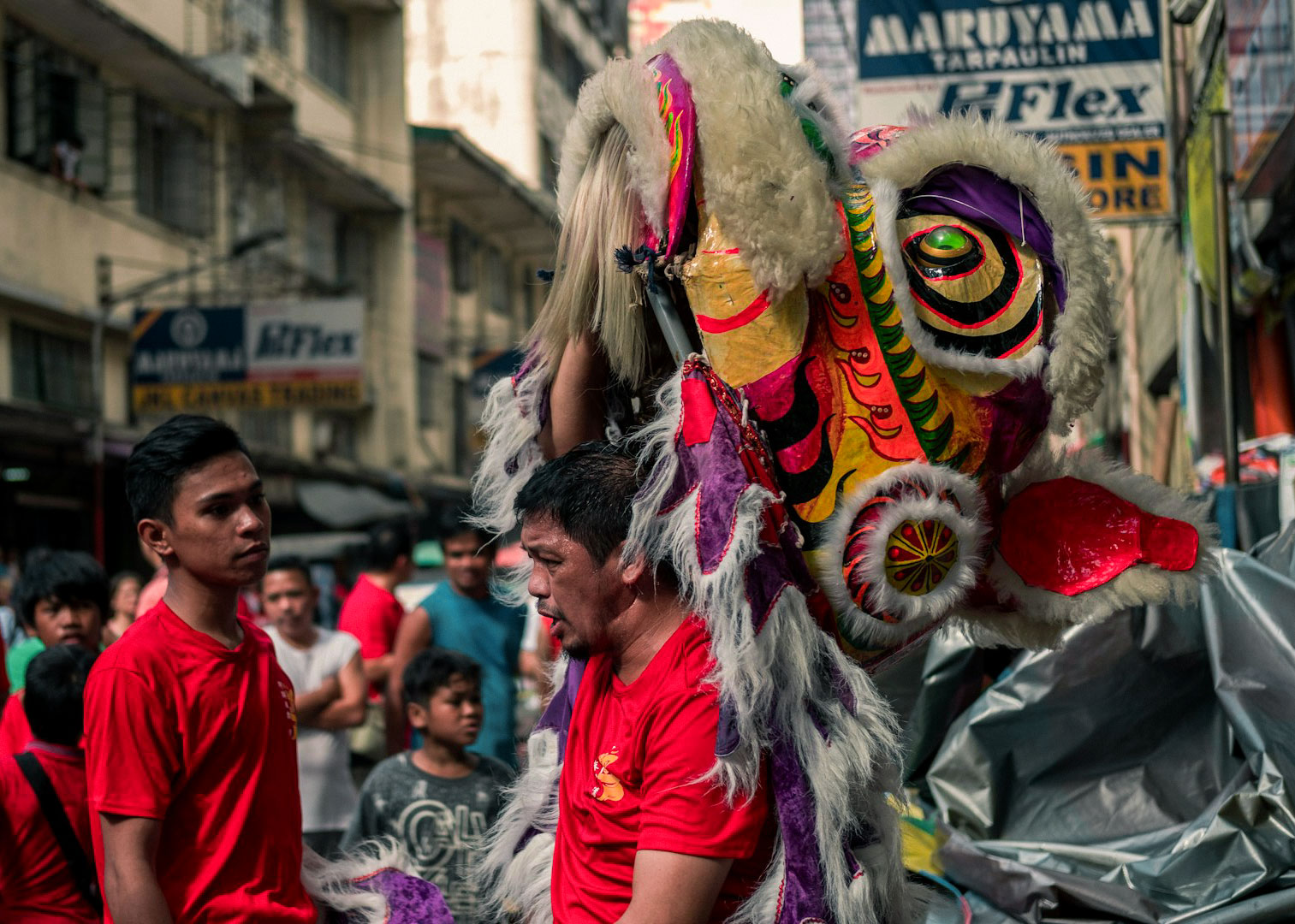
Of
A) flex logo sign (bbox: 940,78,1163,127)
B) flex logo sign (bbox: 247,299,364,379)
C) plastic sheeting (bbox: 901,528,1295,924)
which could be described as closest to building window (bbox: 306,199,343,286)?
flex logo sign (bbox: 247,299,364,379)

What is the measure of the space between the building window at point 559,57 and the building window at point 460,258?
Result: 4.81 meters

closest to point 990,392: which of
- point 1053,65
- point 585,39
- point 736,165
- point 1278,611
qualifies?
point 736,165

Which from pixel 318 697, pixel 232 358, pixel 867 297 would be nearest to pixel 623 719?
pixel 867 297

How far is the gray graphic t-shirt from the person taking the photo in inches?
165

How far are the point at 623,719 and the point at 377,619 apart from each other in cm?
433

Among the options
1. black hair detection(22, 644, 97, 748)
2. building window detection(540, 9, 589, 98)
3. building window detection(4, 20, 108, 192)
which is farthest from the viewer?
building window detection(540, 9, 589, 98)

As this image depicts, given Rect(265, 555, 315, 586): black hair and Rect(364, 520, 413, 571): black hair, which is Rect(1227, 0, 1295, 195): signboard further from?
Rect(265, 555, 315, 586): black hair

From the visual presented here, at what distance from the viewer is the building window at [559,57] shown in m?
32.3

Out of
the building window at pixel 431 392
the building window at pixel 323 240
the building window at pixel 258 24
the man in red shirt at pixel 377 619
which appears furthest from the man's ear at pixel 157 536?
the building window at pixel 431 392

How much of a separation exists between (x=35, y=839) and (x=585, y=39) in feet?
114

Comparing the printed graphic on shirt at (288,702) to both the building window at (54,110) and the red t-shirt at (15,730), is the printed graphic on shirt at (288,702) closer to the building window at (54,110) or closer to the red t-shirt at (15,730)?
the red t-shirt at (15,730)

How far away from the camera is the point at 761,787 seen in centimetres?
192

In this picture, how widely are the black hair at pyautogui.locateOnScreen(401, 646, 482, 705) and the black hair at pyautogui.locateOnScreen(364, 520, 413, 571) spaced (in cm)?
158

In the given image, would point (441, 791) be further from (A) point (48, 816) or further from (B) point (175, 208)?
(B) point (175, 208)
